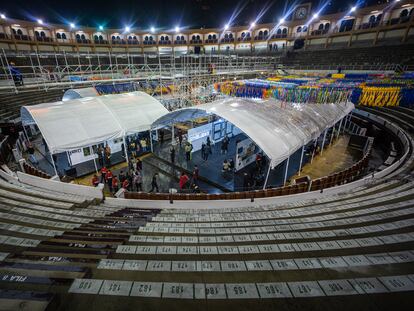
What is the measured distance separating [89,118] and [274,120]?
12.7 metres

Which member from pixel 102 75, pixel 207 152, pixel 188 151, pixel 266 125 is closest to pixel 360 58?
pixel 266 125

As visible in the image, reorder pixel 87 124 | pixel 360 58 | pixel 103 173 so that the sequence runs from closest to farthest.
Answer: pixel 103 173
pixel 87 124
pixel 360 58

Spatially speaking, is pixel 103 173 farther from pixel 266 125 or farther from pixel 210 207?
pixel 266 125

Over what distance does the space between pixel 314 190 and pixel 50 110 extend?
17016 millimetres

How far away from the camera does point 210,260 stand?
371 centimetres

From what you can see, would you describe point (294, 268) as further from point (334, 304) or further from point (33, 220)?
point (33, 220)

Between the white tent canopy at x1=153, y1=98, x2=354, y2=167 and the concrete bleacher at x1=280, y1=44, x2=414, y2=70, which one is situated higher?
the concrete bleacher at x1=280, y1=44, x2=414, y2=70

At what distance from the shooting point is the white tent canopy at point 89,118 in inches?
501

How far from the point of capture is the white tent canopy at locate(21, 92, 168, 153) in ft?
41.8

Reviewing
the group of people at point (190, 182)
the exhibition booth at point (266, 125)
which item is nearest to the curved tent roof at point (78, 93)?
the exhibition booth at point (266, 125)

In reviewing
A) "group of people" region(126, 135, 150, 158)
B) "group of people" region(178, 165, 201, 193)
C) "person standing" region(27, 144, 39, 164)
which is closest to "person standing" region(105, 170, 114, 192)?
"group of people" region(178, 165, 201, 193)

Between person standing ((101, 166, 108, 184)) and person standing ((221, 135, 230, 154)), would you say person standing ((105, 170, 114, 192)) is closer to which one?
person standing ((101, 166, 108, 184))

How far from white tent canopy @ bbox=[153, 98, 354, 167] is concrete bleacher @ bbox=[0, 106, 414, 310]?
4984 mm

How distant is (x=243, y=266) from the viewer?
345 centimetres
